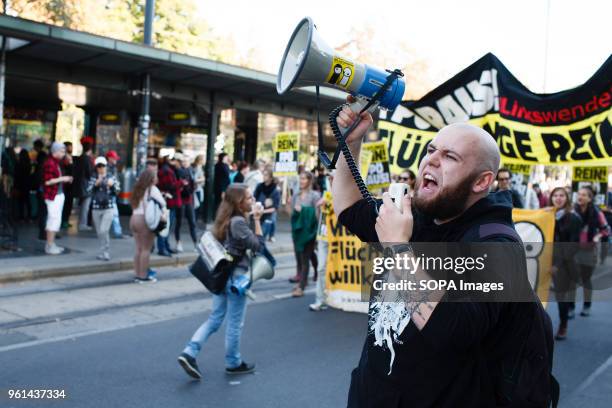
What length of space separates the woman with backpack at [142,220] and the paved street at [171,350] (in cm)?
34

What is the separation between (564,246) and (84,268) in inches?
275

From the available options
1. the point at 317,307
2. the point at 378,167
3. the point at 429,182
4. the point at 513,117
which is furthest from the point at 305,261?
the point at 429,182

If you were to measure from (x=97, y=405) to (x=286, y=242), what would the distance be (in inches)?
414

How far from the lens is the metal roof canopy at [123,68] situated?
1117 centimetres

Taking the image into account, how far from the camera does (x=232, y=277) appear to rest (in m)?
5.35

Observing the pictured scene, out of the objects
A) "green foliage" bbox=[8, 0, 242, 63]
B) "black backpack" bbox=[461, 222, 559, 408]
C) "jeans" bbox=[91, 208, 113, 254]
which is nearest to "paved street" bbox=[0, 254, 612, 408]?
"jeans" bbox=[91, 208, 113, 254]

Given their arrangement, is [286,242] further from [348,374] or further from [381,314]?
[381,314]

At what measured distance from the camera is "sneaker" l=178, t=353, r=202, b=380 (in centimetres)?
520

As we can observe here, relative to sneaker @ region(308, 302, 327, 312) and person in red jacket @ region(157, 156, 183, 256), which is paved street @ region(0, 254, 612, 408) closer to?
sneaker @ region(308, 302, 327, 312)

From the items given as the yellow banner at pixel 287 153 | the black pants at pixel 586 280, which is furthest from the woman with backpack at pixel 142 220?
the black pants at pixel 586 280

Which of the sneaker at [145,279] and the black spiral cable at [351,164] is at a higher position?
the black spiral cable at [351,164]

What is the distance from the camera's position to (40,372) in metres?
5.21

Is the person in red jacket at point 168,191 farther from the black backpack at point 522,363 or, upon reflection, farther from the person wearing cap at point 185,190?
Answer: the black backpack at point 522,363

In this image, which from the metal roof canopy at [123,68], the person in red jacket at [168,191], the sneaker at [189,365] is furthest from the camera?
the person in red jacket at [168,191]
